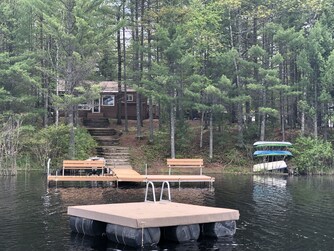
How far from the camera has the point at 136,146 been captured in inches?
1238

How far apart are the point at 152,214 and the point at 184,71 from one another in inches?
803

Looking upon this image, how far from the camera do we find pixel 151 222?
409 inches

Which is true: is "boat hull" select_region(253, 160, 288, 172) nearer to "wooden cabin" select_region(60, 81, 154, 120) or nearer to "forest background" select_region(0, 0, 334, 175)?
"forest background" select_region(0, 0, 334, 175)

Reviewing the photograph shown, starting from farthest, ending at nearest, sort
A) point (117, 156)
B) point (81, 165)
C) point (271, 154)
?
point (117, 156) < point (271, 154) < point (81, 165)

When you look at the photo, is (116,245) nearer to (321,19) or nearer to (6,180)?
(6,180)

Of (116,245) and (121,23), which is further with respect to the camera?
(121,23)

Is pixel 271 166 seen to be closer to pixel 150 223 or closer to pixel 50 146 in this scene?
pixel 50 146

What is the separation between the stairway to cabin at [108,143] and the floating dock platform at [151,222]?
50.5ft

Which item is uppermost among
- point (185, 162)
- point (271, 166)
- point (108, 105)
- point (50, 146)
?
point (108, 105)

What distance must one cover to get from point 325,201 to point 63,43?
1779 cm

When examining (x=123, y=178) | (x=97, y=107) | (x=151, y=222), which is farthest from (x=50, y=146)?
(x=151, y=222)

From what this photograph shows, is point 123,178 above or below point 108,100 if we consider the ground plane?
below

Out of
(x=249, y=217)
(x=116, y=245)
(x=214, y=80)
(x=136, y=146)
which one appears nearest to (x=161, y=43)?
(x=214, y=80)

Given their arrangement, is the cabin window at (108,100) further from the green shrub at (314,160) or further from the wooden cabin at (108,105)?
the green shrub at (314,160)
